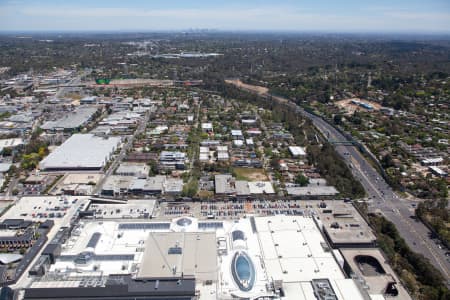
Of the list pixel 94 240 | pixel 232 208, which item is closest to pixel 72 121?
pixel 232 208

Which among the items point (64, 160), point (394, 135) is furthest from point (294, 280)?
point (394, 135)

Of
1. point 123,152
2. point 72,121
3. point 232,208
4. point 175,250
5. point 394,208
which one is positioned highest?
point 175,250

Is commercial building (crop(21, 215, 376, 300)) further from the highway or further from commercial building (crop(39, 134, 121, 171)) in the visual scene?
commercial building (crop(39, 134, 121, 171))

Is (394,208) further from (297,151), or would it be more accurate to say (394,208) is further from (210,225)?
(210,225)

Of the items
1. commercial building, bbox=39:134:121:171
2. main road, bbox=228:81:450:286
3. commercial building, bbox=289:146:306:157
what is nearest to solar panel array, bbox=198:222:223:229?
main road, bbox=228:81:450:286

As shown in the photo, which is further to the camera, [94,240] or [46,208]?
[46,208]

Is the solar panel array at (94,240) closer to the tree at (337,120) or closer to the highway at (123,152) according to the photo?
the highway at (123,152)

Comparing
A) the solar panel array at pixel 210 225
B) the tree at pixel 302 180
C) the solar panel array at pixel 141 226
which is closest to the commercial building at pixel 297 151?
→ the tree at pixel 302 180

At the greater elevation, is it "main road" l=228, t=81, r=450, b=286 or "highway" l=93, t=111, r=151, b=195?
"highway" l=93, t=111, r=151, b=195

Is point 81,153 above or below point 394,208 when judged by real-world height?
above
